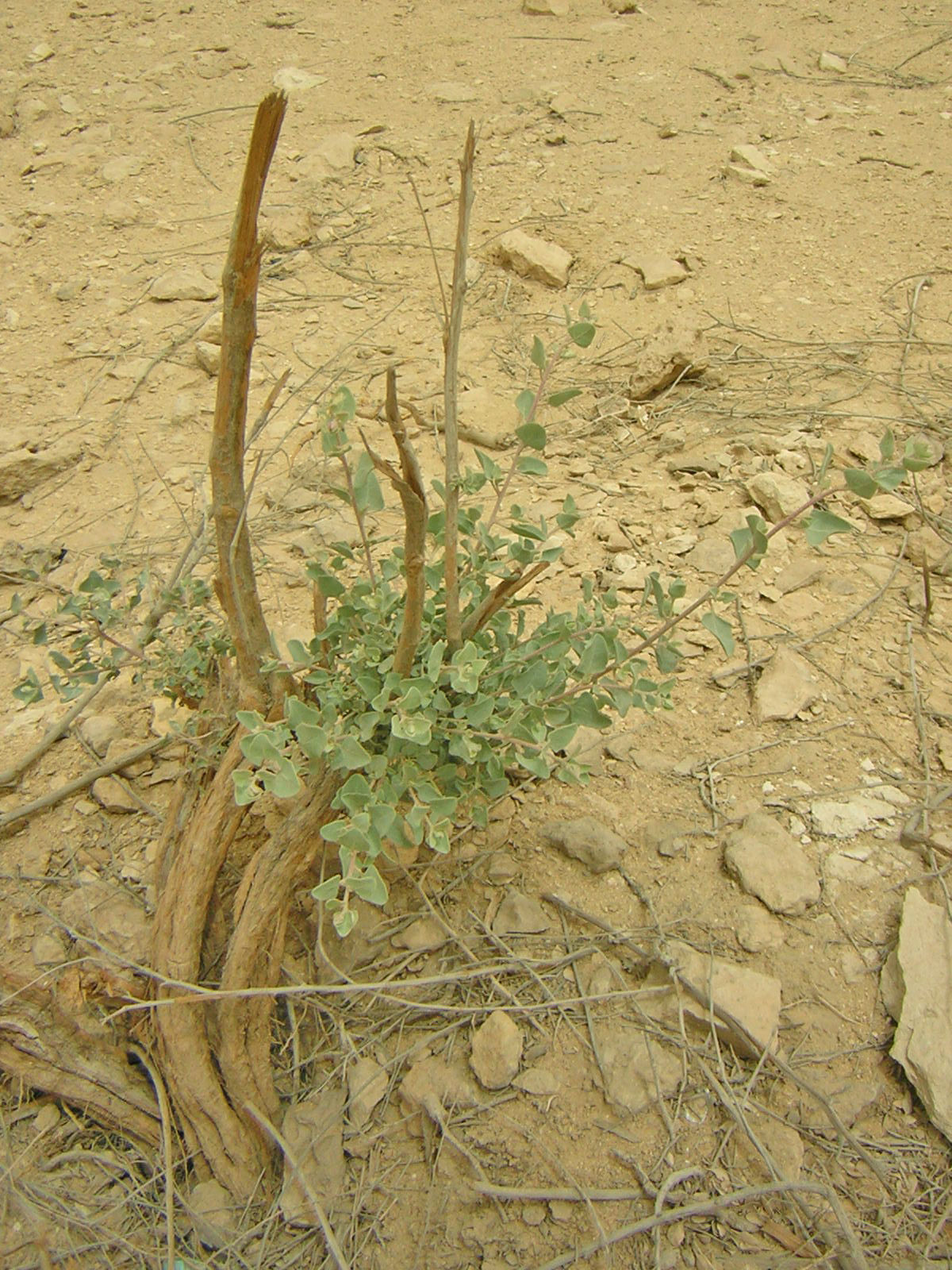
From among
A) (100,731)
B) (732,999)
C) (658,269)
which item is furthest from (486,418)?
(732,999)

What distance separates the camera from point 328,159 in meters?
4.46

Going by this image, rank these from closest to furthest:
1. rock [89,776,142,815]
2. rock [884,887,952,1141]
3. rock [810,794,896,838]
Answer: rock [884,887,952,1141] < rock [810,794,896,838] < rock [89,776,142,815]


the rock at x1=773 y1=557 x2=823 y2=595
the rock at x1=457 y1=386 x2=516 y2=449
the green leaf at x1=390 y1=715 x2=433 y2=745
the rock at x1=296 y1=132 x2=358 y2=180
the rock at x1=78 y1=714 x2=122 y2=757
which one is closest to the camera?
the green leaf at x1=390 y1=715 x2=433 y2=745

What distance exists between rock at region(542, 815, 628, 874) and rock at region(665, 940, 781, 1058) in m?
0.21

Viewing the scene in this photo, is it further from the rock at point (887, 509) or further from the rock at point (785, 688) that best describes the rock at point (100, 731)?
the rock at point (887, 509)

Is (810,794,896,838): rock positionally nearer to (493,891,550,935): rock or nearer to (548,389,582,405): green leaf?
(493,891,550,935): rock

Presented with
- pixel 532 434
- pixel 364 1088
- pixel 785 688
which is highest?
pixel 532 434

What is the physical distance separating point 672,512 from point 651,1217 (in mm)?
1716

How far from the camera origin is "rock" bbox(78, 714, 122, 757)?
212 cm

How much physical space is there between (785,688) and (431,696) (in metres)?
0.98

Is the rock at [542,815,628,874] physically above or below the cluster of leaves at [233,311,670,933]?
below

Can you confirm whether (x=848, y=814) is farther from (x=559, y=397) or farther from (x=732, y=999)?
(x=559, y=397)

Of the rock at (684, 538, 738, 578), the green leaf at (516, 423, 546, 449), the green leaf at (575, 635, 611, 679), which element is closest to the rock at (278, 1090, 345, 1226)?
the green leaf at (575, 635, 611, 679)

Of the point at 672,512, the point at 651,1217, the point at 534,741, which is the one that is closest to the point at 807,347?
the point at 672,512
